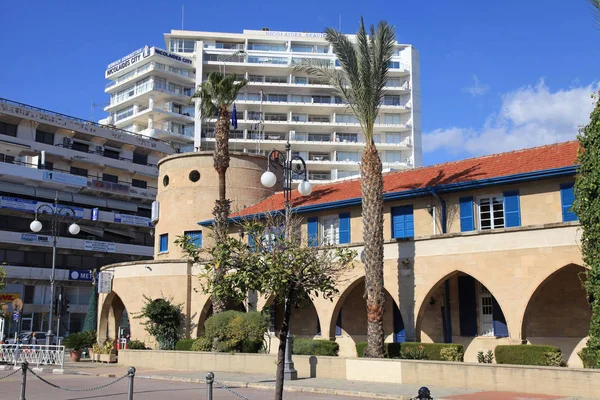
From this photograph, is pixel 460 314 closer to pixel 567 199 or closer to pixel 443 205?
pixel 443 205

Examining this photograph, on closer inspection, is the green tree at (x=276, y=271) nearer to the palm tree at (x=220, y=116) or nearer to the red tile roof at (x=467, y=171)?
the red tile roof at (x=467, y=171)

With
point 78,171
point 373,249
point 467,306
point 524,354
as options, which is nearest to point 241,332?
point 373,249

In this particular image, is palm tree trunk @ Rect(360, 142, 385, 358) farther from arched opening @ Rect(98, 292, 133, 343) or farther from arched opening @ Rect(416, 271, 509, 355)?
arched opening @ Rect(98, 292, 133, 343)

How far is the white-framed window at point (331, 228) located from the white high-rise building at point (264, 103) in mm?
54787

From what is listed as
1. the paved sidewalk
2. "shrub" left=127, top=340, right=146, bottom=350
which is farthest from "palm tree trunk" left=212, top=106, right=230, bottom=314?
the paved sidewalk

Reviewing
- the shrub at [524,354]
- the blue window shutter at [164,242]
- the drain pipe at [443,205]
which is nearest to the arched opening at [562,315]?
the shrub at [524,354]

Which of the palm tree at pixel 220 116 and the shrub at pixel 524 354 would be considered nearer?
→ the shrub at pixel 524 354

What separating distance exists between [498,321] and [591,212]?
22.5 feet

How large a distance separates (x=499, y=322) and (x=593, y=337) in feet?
19.6

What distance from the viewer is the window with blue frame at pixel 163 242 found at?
37.0 m

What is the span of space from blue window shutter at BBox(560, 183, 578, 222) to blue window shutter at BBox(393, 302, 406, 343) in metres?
7.80

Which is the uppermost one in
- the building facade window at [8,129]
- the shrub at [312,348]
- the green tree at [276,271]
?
the building facade window at [8,129]

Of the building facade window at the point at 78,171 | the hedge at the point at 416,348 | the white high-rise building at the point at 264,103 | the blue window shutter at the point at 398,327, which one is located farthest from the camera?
the white high-rise building at the point at 264,103

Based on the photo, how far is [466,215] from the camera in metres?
26.3
